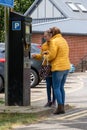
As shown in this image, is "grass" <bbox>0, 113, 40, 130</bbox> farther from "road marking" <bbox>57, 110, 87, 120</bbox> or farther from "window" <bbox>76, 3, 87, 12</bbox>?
"window" <bbox>76, 3, 87, 12</bbox>

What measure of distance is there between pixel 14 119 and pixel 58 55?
5.74 ft

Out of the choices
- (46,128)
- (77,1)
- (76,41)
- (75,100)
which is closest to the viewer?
(46,128)

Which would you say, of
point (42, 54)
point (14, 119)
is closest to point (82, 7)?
point (42, 54)

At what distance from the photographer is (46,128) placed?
10.1m

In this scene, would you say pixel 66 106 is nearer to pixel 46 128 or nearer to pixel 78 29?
pixel 46 128

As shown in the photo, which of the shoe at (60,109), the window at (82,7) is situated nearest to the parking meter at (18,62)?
the shoe at (60,109)

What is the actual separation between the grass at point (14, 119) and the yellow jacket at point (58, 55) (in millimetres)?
1183

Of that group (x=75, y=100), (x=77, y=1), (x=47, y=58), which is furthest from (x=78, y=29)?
(x=47, y=58)

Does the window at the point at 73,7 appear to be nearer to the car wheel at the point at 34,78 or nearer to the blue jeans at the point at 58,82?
the car wheel at the point at 34,78

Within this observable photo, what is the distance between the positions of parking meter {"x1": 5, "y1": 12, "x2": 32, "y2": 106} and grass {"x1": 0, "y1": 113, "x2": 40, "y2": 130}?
1.22 m

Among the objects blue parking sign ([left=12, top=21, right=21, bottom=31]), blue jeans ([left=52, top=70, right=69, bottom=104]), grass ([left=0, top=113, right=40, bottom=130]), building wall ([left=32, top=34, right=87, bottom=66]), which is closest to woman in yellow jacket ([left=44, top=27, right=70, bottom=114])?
blue jeans ([left=52, top=70, right=69, bottom=104])

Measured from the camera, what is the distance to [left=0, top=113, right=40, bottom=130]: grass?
406 inches

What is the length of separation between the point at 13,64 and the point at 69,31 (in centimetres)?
3185

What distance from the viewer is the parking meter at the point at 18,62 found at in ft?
41.3
